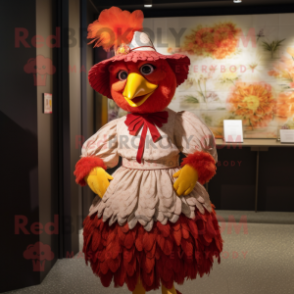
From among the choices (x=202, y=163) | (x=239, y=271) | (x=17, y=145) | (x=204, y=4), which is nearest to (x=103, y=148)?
(x=202, y=163)

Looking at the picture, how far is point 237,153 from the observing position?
11.5 feet

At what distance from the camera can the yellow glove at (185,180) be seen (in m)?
1.43

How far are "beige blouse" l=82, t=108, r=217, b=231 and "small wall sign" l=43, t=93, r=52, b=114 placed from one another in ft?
1.95

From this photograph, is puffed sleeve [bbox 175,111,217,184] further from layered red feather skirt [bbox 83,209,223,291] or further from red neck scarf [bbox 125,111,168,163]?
layered red feather skirt [bbox 83,209,223,291]

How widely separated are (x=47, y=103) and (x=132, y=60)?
883 millimetres

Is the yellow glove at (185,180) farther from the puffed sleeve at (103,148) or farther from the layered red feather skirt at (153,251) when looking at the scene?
the puffed sleeve at (103,148)

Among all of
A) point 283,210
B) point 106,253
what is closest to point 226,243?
point 283,210

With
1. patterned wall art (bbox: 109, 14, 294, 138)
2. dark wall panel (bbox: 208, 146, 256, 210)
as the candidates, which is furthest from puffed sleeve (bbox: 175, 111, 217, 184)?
dark wall panel (bbox: 208, 146, 256, 210)

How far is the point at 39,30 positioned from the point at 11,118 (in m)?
0.53

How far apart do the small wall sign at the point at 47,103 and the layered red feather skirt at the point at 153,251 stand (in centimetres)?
92

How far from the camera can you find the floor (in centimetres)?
202

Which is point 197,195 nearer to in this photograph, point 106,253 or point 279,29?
point 106,253

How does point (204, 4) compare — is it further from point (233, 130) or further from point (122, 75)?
point (122, 75)

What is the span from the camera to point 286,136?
3205mm
